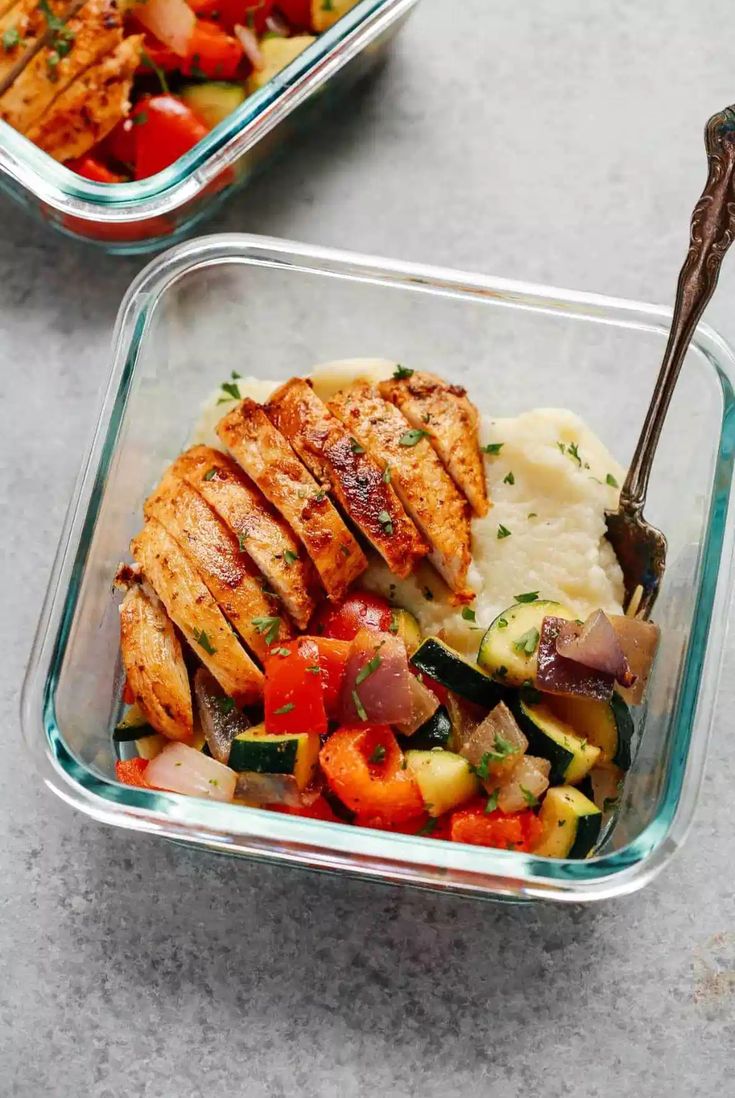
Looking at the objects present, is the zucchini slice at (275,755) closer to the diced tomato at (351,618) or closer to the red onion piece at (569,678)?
the diced tomato at (351,618)

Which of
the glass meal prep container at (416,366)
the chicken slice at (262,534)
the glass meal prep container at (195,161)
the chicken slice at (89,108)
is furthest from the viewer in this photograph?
the chicken slice at (89,108)

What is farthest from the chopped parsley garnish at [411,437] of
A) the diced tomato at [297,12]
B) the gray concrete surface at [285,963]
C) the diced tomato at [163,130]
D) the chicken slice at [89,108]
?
the diced tomato at [297,12]

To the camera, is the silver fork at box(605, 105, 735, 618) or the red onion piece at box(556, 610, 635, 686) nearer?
the silver fork at box(605, 105, 735, 618)

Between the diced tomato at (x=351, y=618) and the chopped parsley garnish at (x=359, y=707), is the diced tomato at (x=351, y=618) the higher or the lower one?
the higher one

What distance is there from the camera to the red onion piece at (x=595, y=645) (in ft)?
9.19

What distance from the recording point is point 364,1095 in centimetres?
305

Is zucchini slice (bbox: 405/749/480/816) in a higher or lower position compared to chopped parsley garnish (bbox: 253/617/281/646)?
lower

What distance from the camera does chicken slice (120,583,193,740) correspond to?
9.43 feet

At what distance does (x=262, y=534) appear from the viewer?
291 cm

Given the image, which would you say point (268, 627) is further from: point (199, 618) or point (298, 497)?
point (298, 497)

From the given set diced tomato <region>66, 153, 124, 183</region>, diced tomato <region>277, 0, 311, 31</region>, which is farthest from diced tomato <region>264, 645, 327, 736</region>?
diced tomato <region>277, 0, 311, 31</region>

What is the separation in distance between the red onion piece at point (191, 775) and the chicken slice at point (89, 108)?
1.73 m

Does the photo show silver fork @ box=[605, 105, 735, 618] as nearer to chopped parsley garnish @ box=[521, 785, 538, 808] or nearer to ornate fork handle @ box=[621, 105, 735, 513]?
ornate fork handle @ box=[621, 105, 735, 513]

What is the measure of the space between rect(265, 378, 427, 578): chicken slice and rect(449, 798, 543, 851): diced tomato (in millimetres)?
584
